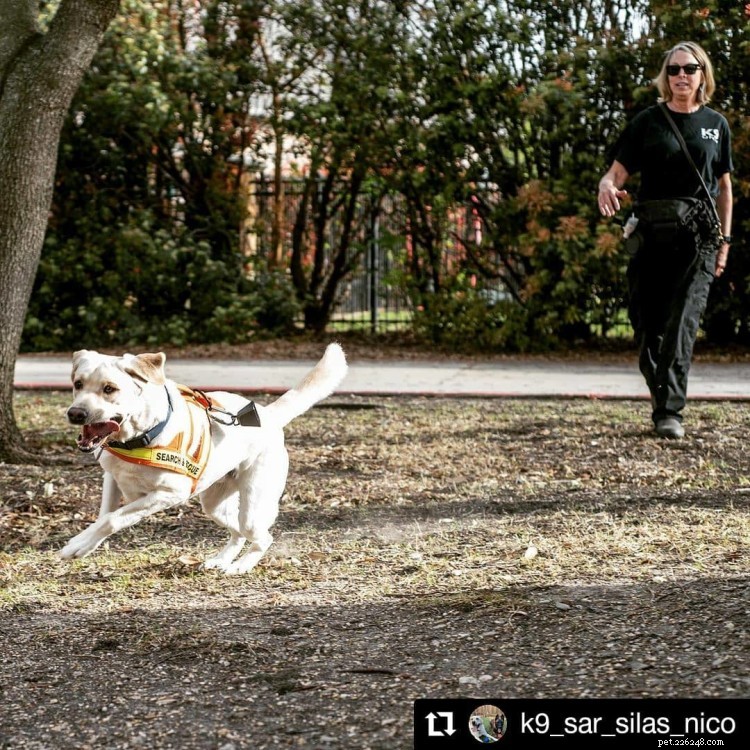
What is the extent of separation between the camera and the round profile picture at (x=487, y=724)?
292 centimetres

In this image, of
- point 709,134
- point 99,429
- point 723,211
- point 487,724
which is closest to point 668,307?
point 723,211

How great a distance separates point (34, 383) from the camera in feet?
34.3

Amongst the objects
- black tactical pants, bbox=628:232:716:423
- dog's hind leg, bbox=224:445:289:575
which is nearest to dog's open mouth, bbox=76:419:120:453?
dog's hind leg, bbox=224:445:289:575

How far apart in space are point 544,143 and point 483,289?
177cm

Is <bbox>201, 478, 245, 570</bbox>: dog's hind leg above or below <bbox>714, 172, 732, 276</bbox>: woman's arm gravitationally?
below

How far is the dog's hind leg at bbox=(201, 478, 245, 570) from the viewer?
187 inches

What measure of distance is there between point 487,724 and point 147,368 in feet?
6.33

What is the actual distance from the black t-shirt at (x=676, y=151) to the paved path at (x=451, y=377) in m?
2.49

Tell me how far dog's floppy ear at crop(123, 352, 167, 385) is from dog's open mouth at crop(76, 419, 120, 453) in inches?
8.4

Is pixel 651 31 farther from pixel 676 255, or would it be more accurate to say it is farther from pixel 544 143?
pixel 676 255

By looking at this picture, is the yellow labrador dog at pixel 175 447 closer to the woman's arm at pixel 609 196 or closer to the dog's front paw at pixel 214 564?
the dog's front paw at pixel 214 564

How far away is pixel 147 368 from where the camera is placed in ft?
13.9

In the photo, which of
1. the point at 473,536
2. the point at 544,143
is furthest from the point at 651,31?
the point at 473,536

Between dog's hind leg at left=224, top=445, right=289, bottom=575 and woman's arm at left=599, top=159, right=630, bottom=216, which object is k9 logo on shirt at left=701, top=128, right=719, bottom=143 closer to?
woman's arm at left=599, top=159, right=630, bottom=216
